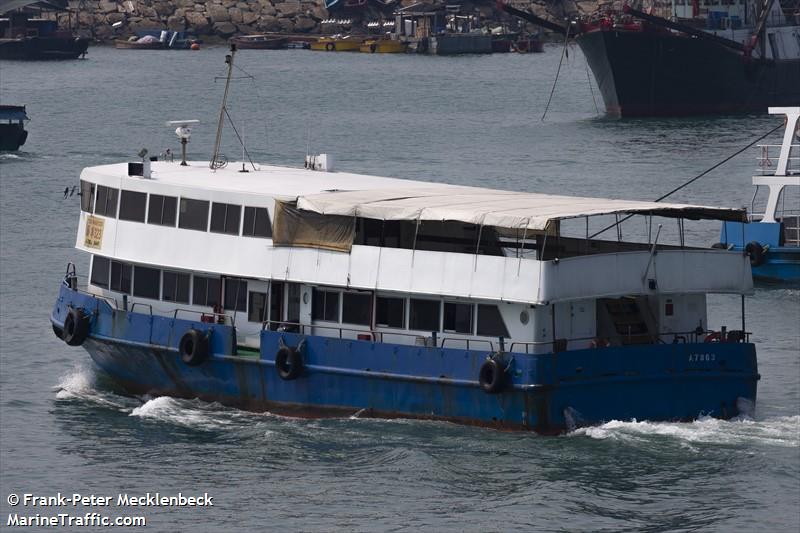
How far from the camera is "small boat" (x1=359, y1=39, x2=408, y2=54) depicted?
179 metres

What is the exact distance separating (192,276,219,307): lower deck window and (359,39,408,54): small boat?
142590 millimetres

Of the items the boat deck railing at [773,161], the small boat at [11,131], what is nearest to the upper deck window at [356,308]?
the boat deck railing at [773,161]

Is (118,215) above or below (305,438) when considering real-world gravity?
above

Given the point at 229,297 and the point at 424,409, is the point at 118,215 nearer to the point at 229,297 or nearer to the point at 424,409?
the point at 229,297

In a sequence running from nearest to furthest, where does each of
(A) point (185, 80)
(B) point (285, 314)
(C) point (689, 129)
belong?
(B) point (285, 314) → (C) point (689, 129) → (A) point (185, 80)

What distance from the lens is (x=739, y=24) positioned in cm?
11962

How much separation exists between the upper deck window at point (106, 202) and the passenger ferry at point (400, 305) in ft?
0.16

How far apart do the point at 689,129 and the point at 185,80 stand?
169ft

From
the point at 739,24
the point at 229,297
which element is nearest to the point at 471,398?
the point at 229,297

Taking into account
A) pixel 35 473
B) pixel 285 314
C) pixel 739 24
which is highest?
pixel 739 24

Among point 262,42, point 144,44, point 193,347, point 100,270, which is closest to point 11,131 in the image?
point 100,270

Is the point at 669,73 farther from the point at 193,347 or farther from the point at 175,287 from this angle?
the point at 193,347

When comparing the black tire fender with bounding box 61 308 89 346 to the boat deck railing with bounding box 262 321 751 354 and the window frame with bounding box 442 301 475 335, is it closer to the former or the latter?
the boat deck railing with bounding box 262 321 751 354

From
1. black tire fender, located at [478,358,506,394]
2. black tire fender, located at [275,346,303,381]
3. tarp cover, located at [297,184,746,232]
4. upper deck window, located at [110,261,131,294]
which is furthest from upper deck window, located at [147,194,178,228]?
black tire fender, located at [478,358,506,394]
